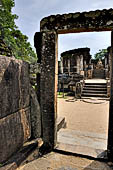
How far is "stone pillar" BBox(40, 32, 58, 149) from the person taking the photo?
2314 mm

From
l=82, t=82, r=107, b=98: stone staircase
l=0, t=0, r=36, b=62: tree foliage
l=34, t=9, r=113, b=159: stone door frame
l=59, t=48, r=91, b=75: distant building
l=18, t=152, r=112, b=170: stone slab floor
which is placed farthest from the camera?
l=59, t=48, r=91, b=75: distant building

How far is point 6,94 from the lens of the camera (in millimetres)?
1726

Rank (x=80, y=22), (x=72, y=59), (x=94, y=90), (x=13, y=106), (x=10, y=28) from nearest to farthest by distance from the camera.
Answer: (x=13, y=106) → (x=80, y=22) → (x=94, y=90) → (x=10, y=28) → (x=72, y=59)

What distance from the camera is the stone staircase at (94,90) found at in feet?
34.4

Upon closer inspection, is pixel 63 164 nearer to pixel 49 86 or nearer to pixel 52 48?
pixel 49 86

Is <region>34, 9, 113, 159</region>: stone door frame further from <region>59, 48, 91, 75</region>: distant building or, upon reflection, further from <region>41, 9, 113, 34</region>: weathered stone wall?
<region>59, 48, 91, 75</region>: distant building

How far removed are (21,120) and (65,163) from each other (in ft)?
3.48

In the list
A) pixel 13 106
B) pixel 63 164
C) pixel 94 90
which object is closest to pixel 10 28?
pixel 94 90

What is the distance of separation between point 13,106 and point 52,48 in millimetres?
1254

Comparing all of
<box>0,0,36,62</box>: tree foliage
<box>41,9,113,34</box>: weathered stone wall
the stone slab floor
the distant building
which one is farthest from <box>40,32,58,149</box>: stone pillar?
the distant building

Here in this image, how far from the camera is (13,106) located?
1.88 m

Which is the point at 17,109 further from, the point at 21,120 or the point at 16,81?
the point at 16,81

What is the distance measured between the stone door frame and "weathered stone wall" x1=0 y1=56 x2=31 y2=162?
331 millimetres

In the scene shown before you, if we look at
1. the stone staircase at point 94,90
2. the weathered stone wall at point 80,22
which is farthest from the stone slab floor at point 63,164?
the stone staircase at point 94,90
